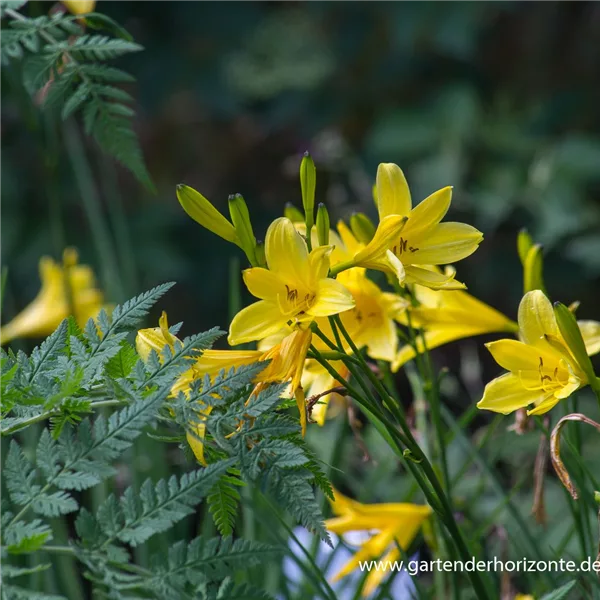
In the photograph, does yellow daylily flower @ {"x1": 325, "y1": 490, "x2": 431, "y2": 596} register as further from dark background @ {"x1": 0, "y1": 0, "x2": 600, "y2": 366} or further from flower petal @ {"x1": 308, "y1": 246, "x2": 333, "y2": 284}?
dark background @ {"x1": 0, "y1": 0, "x2": 600, "y2": 366}

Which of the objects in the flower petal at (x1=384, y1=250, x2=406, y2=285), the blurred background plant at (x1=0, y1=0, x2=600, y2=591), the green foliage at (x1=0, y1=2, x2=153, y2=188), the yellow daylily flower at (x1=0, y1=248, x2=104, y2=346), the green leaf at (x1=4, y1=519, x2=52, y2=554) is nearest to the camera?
the green leaf at (x1=4, y1=519, x2=52, y2=554)

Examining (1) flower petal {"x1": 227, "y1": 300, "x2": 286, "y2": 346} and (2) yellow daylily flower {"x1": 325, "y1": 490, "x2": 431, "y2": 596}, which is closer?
(1) flower petal {"x1": 227, "y1": 300, "x2": 286, "y2": 346}

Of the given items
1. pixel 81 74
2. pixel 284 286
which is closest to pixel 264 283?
pixel 284 286

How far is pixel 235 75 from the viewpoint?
7.62ft

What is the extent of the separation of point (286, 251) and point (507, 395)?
159 mm

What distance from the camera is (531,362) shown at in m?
0.52

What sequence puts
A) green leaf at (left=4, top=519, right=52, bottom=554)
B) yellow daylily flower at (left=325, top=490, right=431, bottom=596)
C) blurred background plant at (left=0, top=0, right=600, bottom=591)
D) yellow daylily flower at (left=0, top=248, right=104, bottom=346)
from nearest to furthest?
1. green leaf at (left=4, top=519, right=52, bottom=554)
2. yellow daylily flower at (left=325, top=490, right=431, bottom=596)
3. yellow daylily flower at (left=0, top=248, right=104, bottom=346)
4. blurred background plant at (left=0, top=0, right=600, bottom=591)

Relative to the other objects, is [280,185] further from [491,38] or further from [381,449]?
[381,449]

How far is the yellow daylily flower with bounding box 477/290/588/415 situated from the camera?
50 cm

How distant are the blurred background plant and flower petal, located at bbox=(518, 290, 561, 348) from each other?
1100 millimetres

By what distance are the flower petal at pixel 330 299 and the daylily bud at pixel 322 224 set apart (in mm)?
46

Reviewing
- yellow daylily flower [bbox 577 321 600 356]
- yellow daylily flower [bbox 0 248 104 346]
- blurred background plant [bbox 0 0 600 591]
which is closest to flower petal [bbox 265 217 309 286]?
yellow daylily flower [bbox 577 321 600 356]

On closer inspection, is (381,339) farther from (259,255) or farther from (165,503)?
(165,503)

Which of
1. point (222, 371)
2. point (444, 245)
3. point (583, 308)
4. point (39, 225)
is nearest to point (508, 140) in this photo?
point (583, 308)
